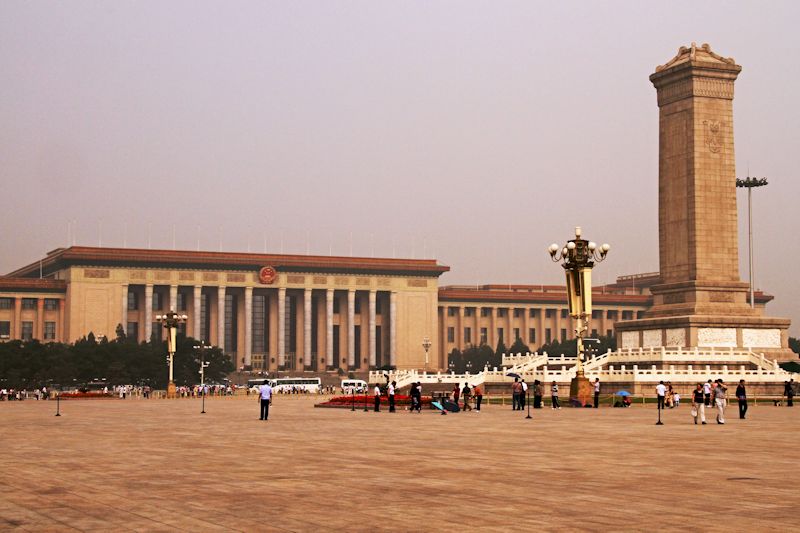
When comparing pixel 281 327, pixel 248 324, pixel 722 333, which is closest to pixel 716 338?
pixel 722 333

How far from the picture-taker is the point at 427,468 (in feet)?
72.2

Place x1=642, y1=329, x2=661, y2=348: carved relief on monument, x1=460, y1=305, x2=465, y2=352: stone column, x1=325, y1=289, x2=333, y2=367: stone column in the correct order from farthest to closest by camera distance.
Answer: x1=460, y1=305, x2=465, y2=352: stone column, x1=325, y1=289, x2=333, y2=367: stone column, x1=642, y1=329, x2=661, y2=348: carved relief on monument

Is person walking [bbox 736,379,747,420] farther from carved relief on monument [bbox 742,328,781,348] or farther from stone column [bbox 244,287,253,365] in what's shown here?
stone column [bbox 244,287,253,365]

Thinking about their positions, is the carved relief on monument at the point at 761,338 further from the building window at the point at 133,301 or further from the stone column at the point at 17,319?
the stone column at the point at 17,319

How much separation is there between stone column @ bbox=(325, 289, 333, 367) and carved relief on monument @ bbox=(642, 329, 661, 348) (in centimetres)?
8992

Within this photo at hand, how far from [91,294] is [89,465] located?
14671 cm

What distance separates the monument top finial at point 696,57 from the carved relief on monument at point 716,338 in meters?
21.0

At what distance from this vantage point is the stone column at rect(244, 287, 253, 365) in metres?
174

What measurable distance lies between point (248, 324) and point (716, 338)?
101m

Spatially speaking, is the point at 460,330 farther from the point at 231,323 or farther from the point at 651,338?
the point at 651,338

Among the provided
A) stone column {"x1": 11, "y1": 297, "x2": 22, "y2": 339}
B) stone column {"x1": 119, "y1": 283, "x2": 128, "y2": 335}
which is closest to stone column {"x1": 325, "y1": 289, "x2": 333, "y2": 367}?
stone column {"x1": 119, "y1": 283, "x2": 128, "y2": 335}

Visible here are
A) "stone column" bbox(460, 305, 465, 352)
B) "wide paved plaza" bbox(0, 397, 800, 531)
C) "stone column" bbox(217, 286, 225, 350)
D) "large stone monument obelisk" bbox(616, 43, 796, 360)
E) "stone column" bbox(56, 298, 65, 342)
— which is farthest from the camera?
"stone column" bbox(460, 305, 465, 352)

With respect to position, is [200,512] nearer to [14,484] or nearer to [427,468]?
[14,484]

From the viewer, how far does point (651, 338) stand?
92.9 metres
